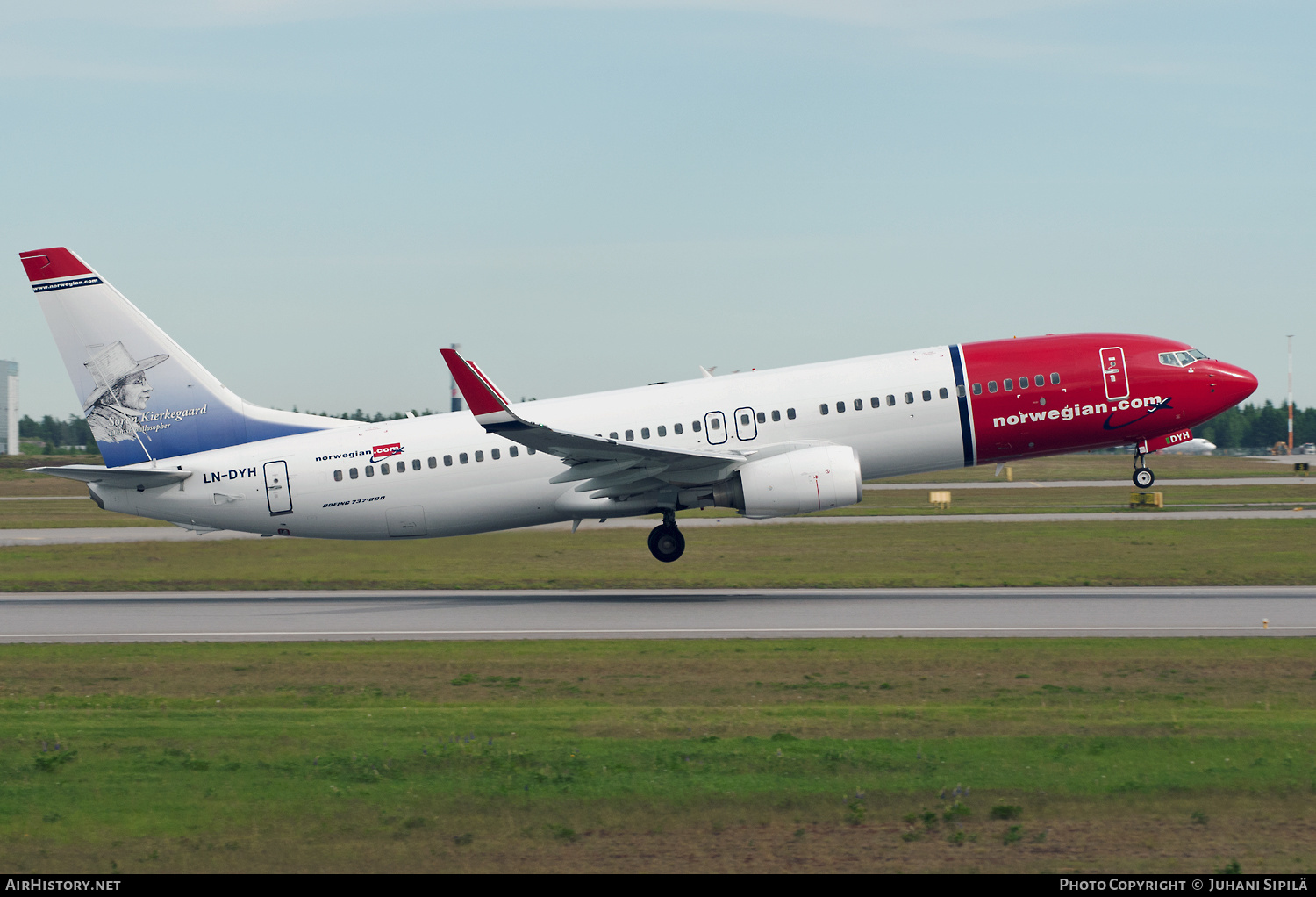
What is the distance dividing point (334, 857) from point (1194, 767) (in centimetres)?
982

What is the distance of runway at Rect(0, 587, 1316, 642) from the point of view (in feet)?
82.5

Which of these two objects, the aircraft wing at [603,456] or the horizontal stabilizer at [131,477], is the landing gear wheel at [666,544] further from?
the horizontal stabilizer at [131,477]

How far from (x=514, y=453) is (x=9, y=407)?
134602 mm

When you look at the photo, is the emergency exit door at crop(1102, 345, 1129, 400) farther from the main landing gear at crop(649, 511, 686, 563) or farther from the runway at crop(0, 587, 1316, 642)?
the main landing gear at crop(649, 511, 686, 563)

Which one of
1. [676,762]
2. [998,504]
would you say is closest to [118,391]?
[676,762]


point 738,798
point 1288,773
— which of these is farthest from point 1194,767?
point 738,798

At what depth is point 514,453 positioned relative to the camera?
104ft

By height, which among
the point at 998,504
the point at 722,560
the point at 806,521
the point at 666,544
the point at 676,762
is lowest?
the point at 676,762

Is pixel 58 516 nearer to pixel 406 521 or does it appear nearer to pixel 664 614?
pixel 406 521

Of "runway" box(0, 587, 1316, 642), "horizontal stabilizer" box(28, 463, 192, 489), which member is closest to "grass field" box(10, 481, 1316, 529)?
"runway" box(0, 587, 1316, 642)

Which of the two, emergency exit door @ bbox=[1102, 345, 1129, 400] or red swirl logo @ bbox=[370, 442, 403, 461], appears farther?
red swirl logo @ bbox=[370, 442, 403, 461]

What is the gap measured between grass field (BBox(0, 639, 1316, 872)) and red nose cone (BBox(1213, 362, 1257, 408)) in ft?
35.9

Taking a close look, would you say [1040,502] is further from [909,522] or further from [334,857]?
[334,857]

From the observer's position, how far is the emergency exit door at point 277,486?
31.9m
